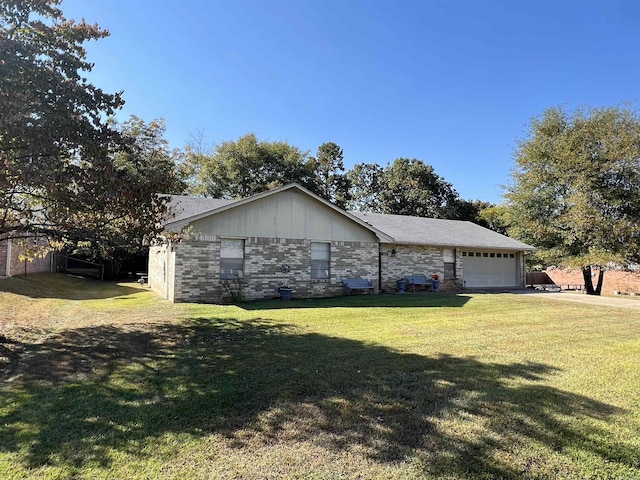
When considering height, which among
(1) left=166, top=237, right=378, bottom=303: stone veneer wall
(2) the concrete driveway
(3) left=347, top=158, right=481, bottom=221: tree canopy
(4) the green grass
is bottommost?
(2) the concrete driveway

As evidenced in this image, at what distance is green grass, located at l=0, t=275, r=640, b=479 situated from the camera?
10.4ft

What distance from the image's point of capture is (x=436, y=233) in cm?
2098

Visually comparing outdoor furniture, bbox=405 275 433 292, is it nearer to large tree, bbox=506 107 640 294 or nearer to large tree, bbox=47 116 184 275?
large tree, bbox=506 107 640 294

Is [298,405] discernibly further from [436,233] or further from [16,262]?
[16,262]

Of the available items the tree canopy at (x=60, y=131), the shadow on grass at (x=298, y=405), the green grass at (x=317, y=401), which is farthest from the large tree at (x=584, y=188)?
the tree canopy at (x=60, y=131)

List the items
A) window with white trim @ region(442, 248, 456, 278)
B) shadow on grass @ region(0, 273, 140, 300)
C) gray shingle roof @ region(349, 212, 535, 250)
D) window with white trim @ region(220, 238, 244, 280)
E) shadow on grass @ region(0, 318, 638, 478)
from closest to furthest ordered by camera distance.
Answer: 1. shadow on grass @ region(0, 318, 638, 478)
2. window with white trim @ region(220, 238, 244, 280)
3. shadow on grass @ region(0, 273, 140, 300)
4. gray shingle roof @ region(349, 212, 535, 250)
5. window with white trim @ region(442, 248, 456, 278)

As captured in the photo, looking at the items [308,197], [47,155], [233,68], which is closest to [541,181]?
[308,197]

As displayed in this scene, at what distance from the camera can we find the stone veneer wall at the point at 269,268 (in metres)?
13.5

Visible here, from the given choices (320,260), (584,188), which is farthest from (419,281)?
(584,188)

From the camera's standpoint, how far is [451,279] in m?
20.1

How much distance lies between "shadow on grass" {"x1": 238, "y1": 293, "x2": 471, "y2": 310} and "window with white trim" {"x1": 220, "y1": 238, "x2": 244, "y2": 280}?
130cm

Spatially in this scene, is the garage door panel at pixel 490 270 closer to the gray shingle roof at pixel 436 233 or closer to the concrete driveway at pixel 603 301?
the gray shingle roof at pixel 436 233

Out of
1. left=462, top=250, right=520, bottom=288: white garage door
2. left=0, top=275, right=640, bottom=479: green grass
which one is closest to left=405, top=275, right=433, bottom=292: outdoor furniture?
left=462, top=250, right=520, bottom=288: white garage door

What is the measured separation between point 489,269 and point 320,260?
11142 millimetres
